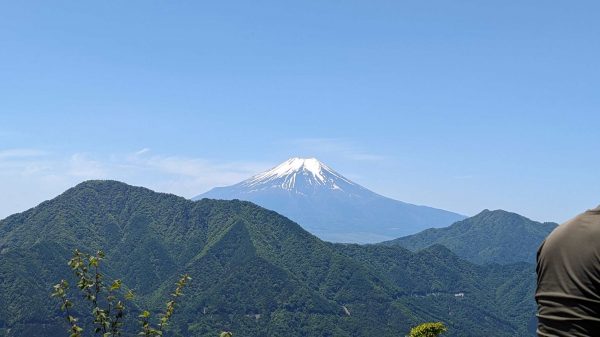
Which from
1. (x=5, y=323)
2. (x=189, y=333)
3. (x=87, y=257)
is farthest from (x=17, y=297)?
(x=87, y=257)

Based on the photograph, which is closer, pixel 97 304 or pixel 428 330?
pixel 97 304

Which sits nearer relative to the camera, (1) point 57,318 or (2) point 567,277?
(2) point 567,277

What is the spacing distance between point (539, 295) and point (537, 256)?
0.16m

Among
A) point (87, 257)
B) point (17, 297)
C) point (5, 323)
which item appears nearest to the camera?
point (87, 257)

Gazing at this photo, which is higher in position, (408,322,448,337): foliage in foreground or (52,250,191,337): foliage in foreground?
(52,250,191,337): foliage in foreground

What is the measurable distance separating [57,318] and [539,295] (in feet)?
640

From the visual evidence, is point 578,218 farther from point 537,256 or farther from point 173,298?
point 173,298

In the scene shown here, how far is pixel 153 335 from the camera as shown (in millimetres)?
7488

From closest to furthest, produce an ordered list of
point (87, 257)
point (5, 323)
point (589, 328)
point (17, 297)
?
point (589, 328), point (87, 257), point (5, 323), point (17, 297)

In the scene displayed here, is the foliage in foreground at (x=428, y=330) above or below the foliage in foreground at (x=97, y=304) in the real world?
below

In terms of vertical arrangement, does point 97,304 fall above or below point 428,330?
above

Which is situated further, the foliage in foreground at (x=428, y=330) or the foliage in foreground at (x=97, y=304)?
the foliage in foreground at (x=428, y=330)

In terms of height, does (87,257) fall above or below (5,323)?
above

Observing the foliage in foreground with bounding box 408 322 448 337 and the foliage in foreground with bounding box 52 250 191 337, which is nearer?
the foliage in foreground with bounding box 52 250 191 337
